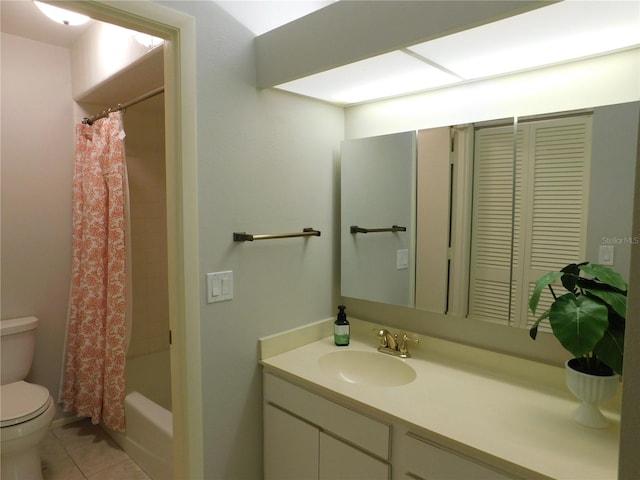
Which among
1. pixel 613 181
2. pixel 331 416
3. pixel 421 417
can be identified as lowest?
pixel 331 416

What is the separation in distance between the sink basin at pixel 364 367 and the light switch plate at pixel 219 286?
0.50 meters

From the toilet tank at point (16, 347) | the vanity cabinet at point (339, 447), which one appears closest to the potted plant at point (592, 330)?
the vanity cabinet at point (339, 447)

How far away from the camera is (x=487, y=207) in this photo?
1.55m

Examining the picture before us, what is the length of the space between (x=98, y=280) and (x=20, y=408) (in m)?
0.74

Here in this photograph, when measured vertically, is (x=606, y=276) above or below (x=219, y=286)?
above

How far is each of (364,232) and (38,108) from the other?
219 centimetres

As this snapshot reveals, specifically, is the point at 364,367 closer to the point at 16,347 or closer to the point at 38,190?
the point at 16,347

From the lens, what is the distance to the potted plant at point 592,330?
105 cm

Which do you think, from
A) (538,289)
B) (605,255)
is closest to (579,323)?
(538,289)

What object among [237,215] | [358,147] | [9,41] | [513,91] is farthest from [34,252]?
[513,91]

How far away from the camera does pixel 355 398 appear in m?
1.35

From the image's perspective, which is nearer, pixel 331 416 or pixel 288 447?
pixel 331 416

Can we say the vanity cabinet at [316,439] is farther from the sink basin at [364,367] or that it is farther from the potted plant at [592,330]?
the potted plant at [592,330]

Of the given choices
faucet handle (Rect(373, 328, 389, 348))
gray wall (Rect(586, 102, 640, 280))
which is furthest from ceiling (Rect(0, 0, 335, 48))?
faucet handle (Rect(373, 328, 389, 348))
